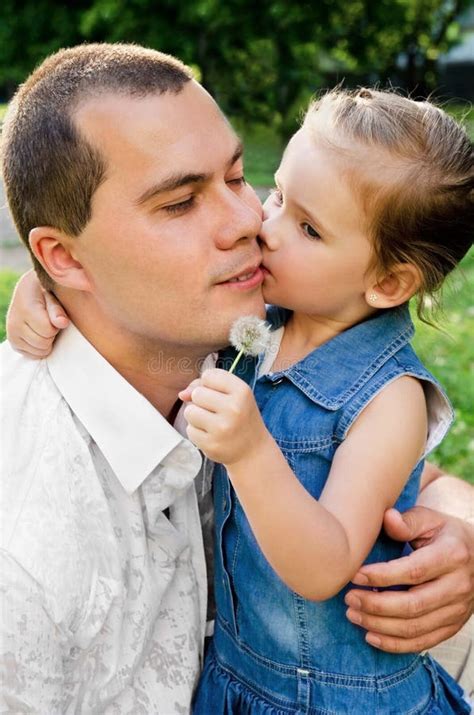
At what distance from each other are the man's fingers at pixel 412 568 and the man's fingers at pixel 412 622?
10cm

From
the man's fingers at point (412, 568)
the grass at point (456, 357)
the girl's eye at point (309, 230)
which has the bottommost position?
the grass at point (456, 357)

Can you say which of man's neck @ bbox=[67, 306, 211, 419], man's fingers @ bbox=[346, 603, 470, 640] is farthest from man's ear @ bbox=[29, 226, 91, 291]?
man's fingers @ bbox=[346, 603, 470, 640]

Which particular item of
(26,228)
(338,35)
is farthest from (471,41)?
(26,228)

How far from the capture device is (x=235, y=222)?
276 centimetres

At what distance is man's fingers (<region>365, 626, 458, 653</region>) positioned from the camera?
8.74ft

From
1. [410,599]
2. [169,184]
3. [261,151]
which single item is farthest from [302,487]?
[261,151]

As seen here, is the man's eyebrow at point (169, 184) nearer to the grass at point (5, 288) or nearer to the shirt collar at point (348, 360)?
the shirt collar at point (348, 360)

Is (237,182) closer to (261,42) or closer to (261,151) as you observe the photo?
(261,42)

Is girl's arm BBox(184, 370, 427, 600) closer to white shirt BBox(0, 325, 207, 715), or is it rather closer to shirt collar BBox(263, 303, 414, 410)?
shirt collar BBox(263, 303, 414, 410)

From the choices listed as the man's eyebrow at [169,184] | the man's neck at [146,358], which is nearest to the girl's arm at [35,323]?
the man's neck at [146,358]

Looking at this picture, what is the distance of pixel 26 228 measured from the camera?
3.14m

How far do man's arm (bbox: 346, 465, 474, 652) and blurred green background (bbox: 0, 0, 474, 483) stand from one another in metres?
7.77

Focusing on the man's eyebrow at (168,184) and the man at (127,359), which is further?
the man's eyebrow at (168,184)

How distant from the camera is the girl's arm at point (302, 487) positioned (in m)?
2.25
